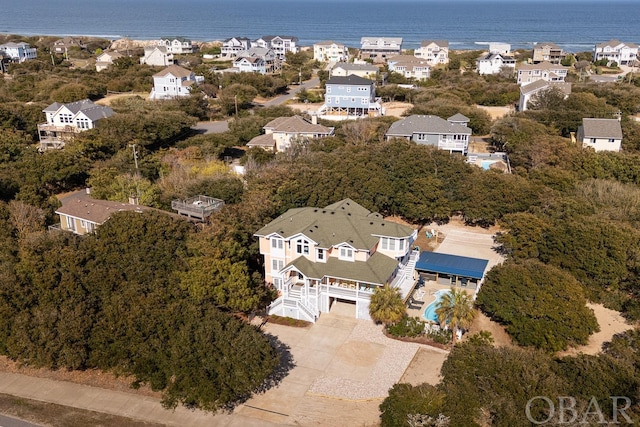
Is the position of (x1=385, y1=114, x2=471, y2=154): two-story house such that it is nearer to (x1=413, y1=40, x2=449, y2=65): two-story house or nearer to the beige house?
the beige house

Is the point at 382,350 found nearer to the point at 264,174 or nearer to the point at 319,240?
the point at 319,240

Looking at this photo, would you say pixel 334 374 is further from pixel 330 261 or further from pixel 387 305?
pixel 330 261

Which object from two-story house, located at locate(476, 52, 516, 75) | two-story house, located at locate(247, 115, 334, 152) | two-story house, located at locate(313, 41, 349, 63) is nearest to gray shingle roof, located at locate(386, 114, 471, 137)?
two-story house, located at locate(247, 115, 334, 152)

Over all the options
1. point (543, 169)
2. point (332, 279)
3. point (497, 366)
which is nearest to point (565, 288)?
point (497, 366)

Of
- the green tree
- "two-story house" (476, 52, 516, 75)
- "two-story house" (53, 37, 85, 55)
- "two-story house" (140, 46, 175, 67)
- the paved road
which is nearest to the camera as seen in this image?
the paved road

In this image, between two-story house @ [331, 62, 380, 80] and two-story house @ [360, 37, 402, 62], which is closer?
two-story house @ [331, 62, 380, 80]

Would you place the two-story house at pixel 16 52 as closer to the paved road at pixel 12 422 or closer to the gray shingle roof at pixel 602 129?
the gray shingle roof at pixel 602 129

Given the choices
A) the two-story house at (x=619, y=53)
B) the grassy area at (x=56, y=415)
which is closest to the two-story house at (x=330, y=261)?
the grassy area at (x=56, y=415)
